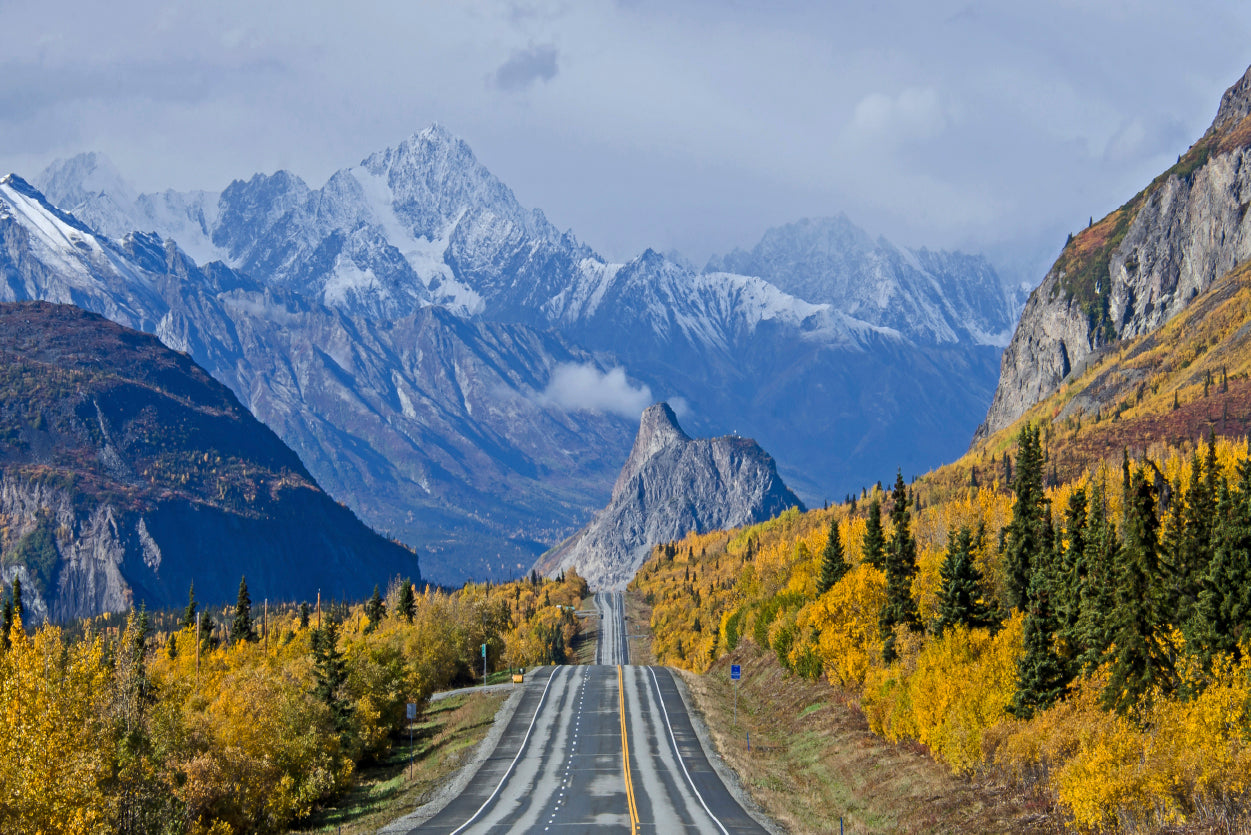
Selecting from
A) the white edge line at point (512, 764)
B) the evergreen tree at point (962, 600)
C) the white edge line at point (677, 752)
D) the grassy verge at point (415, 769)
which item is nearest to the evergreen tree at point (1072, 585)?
the evergreen tree at point (962, 600)

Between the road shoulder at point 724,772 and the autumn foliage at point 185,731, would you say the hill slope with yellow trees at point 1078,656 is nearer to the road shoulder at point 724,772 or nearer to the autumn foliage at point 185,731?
the road shoulder at point 724,772

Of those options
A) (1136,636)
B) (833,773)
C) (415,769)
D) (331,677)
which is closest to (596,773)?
(833,773)

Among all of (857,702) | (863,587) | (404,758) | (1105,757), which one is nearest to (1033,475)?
(863,587)

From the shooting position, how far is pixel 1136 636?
76188mm

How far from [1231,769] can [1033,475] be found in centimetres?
6398

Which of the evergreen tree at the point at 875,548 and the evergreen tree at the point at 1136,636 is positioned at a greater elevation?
the evergreen tree at the point at 875,548

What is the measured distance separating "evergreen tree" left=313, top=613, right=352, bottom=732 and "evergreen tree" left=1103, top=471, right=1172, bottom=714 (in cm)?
6822

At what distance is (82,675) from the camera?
2904 inches

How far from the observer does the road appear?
254 feet

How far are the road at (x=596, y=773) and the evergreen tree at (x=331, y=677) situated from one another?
51.0 ft

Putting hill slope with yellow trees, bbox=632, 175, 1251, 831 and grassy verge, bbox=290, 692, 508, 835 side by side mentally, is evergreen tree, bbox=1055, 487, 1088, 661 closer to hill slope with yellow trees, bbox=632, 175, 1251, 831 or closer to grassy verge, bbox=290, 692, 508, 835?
hill slope with yellow trees, bbox=632, 175, 1251, 831

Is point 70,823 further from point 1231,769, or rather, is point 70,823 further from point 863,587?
point 863,587

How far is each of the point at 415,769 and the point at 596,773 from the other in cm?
2448

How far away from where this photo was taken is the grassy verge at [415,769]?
294 feet
